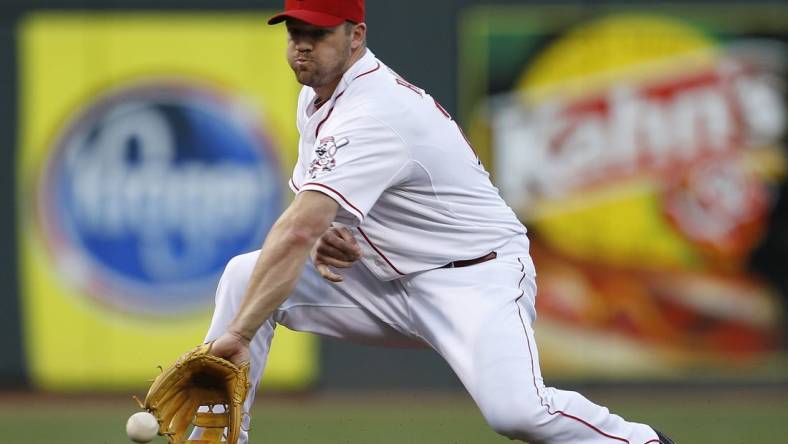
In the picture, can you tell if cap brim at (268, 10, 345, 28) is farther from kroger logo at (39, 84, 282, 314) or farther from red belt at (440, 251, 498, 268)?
kroger logo at (39, 84, 282, 314)

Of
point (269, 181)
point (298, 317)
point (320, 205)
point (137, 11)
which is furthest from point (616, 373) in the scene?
point (320, 205)

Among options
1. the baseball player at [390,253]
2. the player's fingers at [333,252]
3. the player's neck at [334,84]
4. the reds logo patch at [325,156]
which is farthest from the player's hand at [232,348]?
the player's neck at [334,84]

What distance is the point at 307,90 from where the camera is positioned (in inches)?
173

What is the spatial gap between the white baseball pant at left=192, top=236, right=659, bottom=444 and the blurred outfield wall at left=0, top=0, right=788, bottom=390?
430 cm

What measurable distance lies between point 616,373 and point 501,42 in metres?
2.26

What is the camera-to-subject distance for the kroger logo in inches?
342

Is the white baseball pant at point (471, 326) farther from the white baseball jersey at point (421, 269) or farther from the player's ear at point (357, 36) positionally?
the player's ear at point (357, 36)

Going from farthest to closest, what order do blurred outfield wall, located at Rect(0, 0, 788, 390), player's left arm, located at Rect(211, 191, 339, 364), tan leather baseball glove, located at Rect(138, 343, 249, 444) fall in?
blurred outfield wall, located at Rect(0, 0, 788, 390), tan leather baseball glove, located at Rect(138, 343, 249, 444), player's left arm, located at Rect(211, 191, 339, 364)

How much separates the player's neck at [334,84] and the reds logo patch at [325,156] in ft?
0.99

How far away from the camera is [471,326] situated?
403 centimetres

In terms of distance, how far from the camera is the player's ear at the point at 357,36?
4.09m

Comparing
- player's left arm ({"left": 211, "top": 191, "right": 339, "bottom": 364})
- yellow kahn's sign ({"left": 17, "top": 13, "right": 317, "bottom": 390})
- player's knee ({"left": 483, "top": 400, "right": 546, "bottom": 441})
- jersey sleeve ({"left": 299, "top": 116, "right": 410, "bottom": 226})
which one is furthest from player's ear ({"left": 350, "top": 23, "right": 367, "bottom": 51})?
yellow kahn's sign ({"left": 17, "top": 13, "right": 317, "bottom": 390})

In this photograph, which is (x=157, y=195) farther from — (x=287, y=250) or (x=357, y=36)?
(x=287, y=250)

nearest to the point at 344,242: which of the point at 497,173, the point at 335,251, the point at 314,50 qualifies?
the point at 335,251
